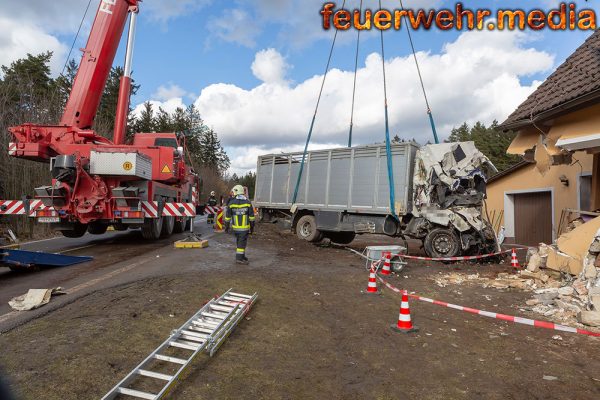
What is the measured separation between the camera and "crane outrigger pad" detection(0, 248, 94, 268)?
6.53 metres

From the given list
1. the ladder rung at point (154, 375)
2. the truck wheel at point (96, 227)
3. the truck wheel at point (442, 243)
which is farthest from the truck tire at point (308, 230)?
the ladder rung at point (154, 375)

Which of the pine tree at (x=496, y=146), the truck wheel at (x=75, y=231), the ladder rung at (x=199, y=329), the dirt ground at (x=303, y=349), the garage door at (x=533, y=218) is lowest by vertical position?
the dirt ground at (x=303, y=349)

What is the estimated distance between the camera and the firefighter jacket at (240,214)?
8234mm

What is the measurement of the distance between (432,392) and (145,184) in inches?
340

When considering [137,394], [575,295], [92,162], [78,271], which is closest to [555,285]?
[575,295]

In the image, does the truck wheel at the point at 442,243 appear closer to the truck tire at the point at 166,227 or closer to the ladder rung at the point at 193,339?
the ladder rung at the point at 193,339

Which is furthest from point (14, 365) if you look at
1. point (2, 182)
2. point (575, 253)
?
point (2, 182)

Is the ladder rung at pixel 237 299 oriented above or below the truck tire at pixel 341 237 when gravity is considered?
below

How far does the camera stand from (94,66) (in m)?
9.86

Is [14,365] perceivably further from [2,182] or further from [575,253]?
[2,182]

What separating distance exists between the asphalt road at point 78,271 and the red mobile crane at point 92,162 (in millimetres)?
631

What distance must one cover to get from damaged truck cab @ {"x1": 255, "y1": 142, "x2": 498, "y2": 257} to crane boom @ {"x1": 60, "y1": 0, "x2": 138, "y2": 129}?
250 inches

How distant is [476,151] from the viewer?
1050 centimetres

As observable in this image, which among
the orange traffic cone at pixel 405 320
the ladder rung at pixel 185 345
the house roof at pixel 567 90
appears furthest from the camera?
the house roof at pixel 567 90
